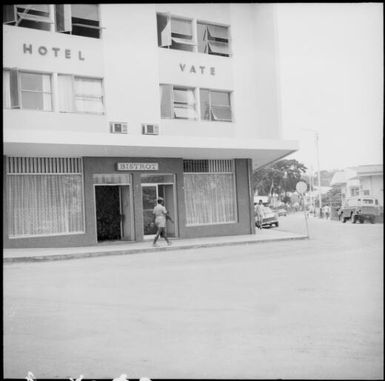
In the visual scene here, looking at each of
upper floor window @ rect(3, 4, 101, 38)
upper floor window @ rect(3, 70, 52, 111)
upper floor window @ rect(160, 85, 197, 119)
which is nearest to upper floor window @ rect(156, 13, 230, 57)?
upper floor window @ rect(160, 85, 197, 119)

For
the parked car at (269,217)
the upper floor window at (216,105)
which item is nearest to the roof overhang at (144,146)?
the upper floor window at (216,105)

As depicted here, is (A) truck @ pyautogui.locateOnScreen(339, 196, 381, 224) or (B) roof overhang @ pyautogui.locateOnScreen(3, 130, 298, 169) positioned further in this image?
(A) truck @ pyautogui.locateOnScreen(339, 196, 381, 224)

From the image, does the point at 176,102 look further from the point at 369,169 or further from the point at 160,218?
the point at 369,169

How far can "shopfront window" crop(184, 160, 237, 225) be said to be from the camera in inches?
89.0

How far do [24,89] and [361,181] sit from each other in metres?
1.46

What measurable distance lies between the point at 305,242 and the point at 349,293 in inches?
18.1

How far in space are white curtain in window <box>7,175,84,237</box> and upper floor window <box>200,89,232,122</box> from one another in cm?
64

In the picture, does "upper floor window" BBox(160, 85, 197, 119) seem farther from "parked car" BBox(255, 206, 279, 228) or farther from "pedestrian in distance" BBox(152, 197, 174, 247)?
"parked car" BBox(255, 206, 279, 228)

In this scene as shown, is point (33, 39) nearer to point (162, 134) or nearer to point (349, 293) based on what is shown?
point (162, 134)

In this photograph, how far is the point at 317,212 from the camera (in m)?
2.15

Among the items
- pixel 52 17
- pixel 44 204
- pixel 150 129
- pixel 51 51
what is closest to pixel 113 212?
pixel 44 204

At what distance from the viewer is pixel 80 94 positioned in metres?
2.09

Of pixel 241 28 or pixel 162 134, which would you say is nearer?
pixel 162 134

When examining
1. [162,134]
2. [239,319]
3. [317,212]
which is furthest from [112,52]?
[239,319]
